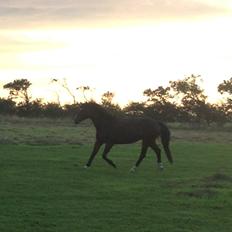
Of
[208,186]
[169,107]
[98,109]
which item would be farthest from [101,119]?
[169,107]

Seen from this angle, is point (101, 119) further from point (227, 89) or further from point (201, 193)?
point (227, 89)

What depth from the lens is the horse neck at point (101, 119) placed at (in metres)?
18.7

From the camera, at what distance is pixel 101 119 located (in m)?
18.8

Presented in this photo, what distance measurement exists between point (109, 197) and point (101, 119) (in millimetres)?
7003

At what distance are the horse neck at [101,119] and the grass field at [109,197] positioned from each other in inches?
56.1

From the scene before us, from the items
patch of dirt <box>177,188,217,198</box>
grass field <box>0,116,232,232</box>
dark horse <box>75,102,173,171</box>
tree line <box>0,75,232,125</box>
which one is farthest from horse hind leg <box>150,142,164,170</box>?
tree line <box>0,75,232,125</box>

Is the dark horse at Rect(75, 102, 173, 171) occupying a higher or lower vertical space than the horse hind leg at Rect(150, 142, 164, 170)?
higher

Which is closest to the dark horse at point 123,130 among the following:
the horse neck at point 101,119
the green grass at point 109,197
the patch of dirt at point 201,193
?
the horse neck at point 101,119

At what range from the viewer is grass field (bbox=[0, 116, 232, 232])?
9453 millimetres

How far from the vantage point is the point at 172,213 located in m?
10.4

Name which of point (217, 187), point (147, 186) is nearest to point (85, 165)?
point (147, 186)

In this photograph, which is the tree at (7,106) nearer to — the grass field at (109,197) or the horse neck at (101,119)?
the grass field at (109,197)

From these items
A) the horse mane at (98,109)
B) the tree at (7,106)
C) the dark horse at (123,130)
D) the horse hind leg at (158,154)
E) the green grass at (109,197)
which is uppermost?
the tree at (7,106)

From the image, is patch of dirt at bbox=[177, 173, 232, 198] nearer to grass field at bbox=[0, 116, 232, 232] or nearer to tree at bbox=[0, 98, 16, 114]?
grass field at bbox=[0, 116, 232, 232]
